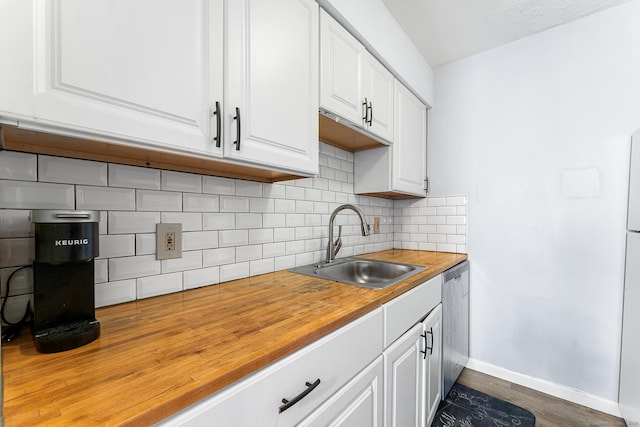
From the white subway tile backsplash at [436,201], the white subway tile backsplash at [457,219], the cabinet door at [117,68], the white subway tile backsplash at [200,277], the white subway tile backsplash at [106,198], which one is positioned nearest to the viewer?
the cabinet door at [117,68]

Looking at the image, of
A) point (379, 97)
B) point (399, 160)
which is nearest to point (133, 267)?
point (379, 97)

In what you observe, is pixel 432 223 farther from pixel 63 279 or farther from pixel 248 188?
pixel 63 279

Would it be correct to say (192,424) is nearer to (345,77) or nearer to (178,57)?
(178,57)

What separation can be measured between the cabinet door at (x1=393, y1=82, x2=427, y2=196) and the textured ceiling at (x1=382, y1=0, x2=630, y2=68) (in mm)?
396

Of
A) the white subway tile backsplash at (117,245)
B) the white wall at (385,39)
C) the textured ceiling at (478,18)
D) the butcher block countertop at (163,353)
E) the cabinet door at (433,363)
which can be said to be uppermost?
the textured ceiling at (478,18)

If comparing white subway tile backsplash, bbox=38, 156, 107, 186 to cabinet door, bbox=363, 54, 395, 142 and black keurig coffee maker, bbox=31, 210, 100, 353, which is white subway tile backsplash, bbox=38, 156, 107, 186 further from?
cabinet door, bbox=363, 54, 395, 142

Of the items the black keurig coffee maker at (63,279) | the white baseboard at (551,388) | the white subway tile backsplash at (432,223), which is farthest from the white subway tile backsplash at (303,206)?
the white baseboard at (551,388)

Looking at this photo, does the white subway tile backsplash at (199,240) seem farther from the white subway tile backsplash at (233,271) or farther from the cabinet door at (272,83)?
the cabinet door at (272,83)

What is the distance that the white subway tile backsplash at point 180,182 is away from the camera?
3.32 ft

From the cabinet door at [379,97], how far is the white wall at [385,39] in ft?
0.22

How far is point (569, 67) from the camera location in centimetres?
183

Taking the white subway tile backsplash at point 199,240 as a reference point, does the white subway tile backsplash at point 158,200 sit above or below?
above

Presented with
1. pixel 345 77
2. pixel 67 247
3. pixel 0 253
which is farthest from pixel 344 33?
pixel 0 253

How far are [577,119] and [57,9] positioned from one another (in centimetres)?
256
